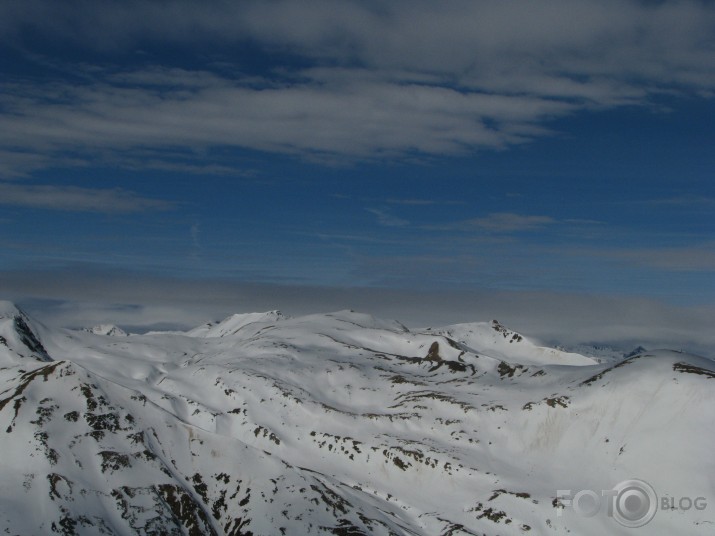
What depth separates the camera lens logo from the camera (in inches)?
6742

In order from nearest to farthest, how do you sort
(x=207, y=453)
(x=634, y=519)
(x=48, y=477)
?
1. (x=48, y=477)
2. (x=207, y=453)
3. (x=634, y=519)

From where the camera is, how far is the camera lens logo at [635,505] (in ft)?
562

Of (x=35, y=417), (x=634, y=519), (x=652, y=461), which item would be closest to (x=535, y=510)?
(x=634, y=519)

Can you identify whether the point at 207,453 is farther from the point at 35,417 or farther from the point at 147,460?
the point at 35,417

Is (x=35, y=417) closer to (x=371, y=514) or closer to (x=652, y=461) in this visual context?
(x=371, y=514)

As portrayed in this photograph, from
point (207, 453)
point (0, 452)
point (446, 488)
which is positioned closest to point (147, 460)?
point (207, 453)

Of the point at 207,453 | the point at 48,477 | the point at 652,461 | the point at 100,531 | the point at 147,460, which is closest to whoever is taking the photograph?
the point at 100,531

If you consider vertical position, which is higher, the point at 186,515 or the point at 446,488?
the point at 186,515

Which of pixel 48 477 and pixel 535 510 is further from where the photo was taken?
pixel 535 510

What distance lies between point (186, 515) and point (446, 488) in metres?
95.9

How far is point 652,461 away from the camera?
191 metres

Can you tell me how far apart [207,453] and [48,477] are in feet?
113

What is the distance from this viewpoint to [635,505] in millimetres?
175750

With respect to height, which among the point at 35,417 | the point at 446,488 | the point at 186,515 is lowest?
the point at 446,488
